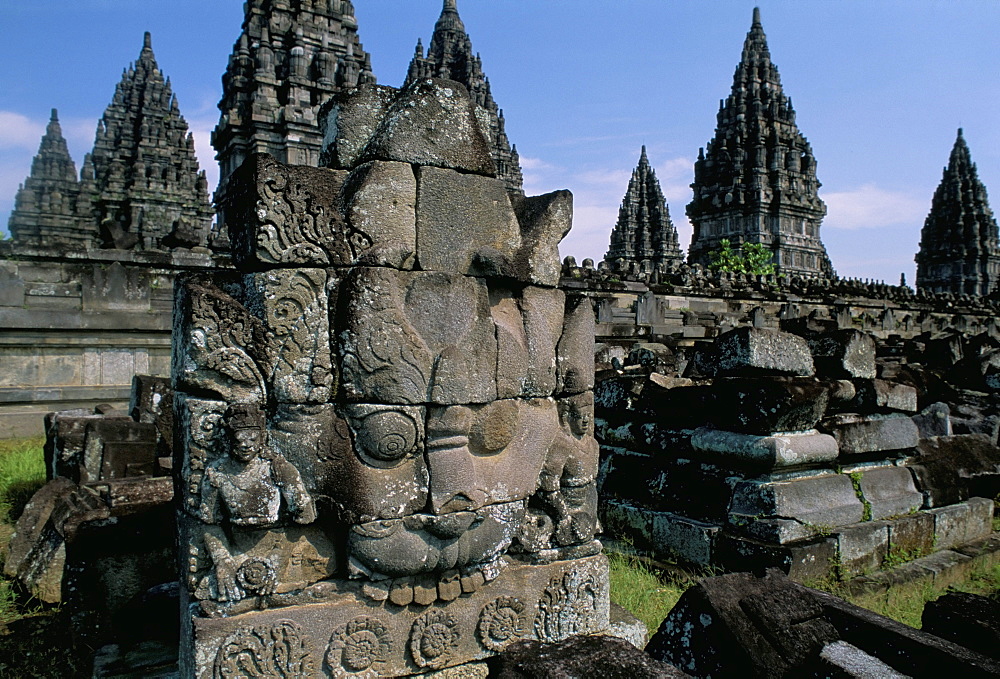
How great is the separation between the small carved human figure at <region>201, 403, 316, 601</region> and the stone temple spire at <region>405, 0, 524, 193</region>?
34952 mm

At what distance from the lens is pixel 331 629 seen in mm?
2381

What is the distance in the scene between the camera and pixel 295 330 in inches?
94.2

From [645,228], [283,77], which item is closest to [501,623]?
[283,77]

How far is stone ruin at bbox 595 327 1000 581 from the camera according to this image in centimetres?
411

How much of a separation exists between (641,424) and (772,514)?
4.25 feet

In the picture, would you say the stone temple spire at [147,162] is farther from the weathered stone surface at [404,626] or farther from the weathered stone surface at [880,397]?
the weathered stone surface at [404,626]

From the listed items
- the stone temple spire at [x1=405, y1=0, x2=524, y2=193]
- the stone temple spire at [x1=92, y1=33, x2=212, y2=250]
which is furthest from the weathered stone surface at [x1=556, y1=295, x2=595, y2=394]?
the stone temple spire at [x1=405, y1=0, x2=524, y2=193]

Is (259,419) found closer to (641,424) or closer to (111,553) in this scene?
(111,553)

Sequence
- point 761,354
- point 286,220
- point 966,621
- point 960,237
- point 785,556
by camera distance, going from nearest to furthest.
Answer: point 286,220
point 966,621
point 785,556
point 761,354
point 960,237

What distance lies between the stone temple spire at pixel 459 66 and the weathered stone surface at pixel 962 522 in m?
32.6

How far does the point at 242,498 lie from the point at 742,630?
1954 mm

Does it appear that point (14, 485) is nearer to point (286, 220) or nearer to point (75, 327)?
point (75, 327)

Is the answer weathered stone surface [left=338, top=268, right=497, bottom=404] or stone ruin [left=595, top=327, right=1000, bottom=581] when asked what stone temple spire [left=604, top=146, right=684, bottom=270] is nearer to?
stone ruin [left=595, top=327, right=1000, bottom=581]

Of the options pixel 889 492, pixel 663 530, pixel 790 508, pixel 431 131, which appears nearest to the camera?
pixel 431 131
